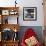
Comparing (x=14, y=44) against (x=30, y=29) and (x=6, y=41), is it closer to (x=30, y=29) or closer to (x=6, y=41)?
(x=6, y=41)

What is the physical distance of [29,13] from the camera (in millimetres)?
6066

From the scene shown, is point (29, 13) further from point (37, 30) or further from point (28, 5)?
point (37, 30)

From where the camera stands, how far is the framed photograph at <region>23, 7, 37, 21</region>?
604 centimetres

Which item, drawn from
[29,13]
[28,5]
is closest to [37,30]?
[29,13]

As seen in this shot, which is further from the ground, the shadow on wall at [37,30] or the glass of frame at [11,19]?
the glass of frame at [11,19]

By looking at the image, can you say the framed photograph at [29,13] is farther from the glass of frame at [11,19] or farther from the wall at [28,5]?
the glass of frame at [11,19]

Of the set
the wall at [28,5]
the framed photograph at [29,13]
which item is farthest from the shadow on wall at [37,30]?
the framed photograph at [29,13]

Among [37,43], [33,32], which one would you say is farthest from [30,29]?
[37,43]

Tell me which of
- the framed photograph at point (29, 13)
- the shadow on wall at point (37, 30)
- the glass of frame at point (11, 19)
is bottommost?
the shadow on wall at point (37, 30)

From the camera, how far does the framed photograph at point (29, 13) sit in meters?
6.04

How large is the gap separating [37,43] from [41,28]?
731 mm

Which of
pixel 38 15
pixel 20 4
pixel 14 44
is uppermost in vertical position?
pixel 20 4

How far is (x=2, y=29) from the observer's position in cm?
599

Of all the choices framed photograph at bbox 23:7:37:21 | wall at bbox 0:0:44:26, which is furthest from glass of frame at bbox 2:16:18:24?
framed photograph at bbox 23:7:37:21
